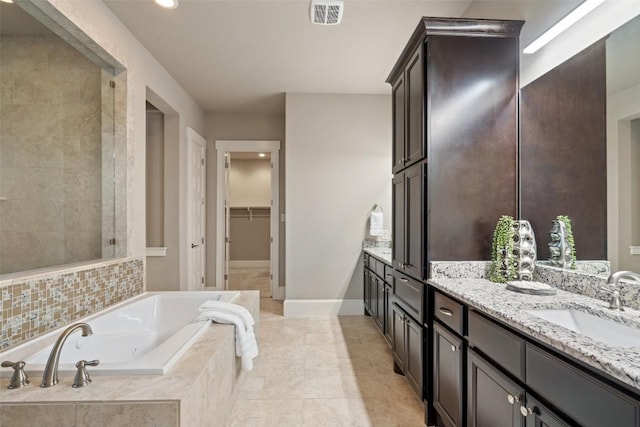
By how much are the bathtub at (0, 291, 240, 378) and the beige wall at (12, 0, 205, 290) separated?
53 cm

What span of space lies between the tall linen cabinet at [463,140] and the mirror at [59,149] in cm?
230

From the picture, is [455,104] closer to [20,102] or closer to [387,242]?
[387,242]

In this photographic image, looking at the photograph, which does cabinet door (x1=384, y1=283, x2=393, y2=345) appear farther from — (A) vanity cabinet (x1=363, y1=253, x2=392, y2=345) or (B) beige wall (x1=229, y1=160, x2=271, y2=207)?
(B) beige wall (x1=229, y1=160, x2=271, y2=207)

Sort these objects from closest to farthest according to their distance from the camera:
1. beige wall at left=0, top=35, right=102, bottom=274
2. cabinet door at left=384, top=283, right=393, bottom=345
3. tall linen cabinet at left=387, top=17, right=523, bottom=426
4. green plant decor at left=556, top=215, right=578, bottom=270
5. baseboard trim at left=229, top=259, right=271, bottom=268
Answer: green plant decor at left=556, top=215, right=578, bottom=270 → tall linen cabinet at left=387, top=17, right=523, bottom=426 → beige wall at left=0, top=35, right=102, bottom=274 → cabinet door at left=384, top=283, right=393, bottom=345 → baseboard trim at left=229, top=259, right=271, bottom=268

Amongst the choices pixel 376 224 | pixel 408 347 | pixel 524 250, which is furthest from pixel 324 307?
pixel 524 250

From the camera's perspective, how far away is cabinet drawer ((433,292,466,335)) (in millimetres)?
1517

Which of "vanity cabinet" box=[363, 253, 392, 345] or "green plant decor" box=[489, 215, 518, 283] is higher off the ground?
"green plant decor" box=[489, 215, 518, 283]

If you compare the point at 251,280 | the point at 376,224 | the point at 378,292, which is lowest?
the point at 251,280

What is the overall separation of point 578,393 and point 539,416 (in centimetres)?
20

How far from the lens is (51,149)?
252cm

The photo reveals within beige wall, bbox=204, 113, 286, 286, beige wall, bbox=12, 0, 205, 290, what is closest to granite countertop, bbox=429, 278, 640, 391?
beige wall, bbox=12, 0, 205, 290

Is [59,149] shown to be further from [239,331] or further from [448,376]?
[448,376]

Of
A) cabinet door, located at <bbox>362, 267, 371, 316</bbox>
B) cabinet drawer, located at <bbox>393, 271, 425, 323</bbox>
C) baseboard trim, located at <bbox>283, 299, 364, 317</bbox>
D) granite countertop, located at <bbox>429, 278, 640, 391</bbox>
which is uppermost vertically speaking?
granite countertop, located at <bbox>429, 278, 640, 391</bbox>

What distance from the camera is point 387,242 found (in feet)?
13.3
